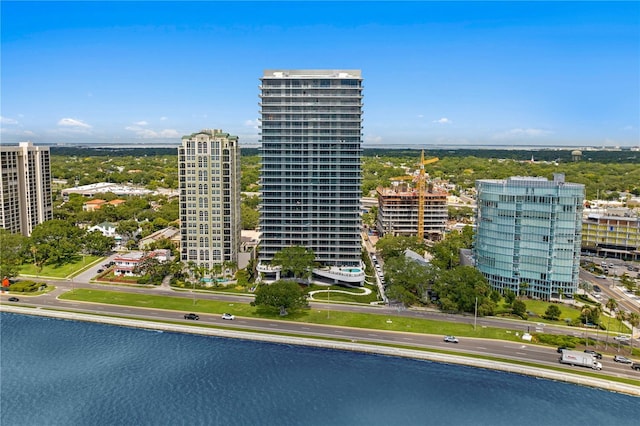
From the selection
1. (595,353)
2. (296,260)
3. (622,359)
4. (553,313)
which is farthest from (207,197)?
(622,359)

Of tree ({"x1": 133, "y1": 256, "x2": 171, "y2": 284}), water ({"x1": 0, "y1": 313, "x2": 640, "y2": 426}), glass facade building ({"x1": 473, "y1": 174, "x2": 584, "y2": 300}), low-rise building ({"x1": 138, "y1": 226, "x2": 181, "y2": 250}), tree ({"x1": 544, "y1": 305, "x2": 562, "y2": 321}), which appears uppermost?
glass facade building ({"x1": 473, "y1": 174, "x2": 584, "y2": 300})

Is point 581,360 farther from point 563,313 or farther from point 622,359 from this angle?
point 563,313

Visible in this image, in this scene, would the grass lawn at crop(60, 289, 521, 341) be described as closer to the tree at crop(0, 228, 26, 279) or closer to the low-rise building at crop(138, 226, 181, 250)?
the tree at crop(0, 228, 26, 279)

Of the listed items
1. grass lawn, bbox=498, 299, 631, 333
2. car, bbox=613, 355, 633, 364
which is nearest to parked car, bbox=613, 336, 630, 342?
grass lawn, bbox=498, 299, 631, 333

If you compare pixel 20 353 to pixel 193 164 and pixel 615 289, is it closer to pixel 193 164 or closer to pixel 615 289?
pixel 193 164

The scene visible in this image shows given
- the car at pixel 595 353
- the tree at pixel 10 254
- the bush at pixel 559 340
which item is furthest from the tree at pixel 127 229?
the car at pixel 595 353

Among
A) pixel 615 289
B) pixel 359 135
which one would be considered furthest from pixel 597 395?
pixel 359 135
